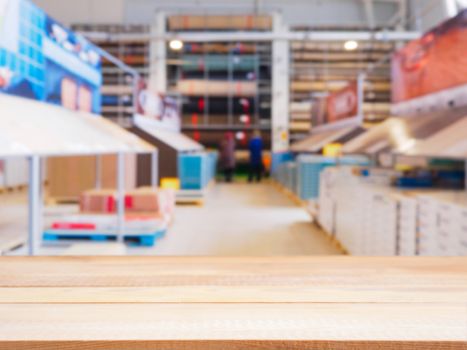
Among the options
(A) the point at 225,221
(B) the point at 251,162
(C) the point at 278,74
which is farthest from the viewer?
(C) the point at 278,74

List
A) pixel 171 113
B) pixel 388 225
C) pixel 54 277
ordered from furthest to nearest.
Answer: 1. pixel 171 113
2. pixel 388 225
3. pixel 54 277

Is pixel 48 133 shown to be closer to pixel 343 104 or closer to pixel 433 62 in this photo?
pixel 433 62

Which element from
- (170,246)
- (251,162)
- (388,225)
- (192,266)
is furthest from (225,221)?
(251,162)

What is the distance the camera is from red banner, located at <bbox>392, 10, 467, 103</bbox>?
423 cm

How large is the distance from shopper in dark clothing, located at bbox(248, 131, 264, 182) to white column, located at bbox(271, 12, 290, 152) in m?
1.00

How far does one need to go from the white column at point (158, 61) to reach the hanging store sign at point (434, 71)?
31.5 feet

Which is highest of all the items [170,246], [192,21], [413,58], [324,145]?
[192,21]

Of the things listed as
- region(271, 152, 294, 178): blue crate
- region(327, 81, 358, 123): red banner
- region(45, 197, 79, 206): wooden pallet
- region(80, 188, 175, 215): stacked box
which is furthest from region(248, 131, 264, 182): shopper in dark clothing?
region(80, 188, 175, 215): stacked box

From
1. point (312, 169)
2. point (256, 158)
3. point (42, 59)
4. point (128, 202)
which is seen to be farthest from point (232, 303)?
point (256, 158)

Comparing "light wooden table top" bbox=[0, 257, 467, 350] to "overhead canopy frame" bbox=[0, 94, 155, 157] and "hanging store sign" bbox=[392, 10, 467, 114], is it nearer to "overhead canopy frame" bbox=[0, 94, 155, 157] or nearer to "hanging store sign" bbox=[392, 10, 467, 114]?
"overhead canopy frame" bbox=[0, 94, 155, 157]

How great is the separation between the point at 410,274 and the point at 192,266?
1.84ft

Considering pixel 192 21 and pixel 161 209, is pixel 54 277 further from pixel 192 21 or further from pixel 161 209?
pixel 192 21

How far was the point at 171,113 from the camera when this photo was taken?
40.7ft

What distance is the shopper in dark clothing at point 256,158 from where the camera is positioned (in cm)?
1373
